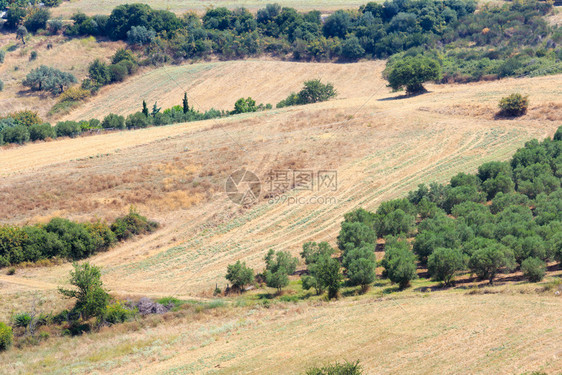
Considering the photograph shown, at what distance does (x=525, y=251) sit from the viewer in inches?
1375

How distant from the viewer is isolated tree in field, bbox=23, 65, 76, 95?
303 ft

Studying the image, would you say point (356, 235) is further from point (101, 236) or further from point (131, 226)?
point (101, 236)

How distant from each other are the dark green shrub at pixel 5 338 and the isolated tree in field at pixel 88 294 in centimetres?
377

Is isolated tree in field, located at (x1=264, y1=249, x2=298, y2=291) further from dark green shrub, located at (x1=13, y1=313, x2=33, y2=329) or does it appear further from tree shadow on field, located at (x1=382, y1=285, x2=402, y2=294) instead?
dark green shrub, located at (x1=13, y1=313, x2=33, y2=329)

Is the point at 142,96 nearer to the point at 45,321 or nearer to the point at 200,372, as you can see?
the point at 45,321

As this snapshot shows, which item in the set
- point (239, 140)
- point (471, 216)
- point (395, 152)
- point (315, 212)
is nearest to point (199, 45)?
point (239, 140)

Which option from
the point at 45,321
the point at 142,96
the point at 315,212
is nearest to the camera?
the point at 45,321

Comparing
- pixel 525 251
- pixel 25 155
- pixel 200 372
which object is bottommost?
pixel 200 372

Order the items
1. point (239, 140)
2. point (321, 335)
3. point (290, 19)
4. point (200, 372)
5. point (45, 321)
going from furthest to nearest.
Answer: point (290, 19), point (239, 140), point (45, 321), point (321, 335), point (200, 372)

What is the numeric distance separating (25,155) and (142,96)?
33013mm

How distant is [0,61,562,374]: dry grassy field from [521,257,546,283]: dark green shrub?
186cm

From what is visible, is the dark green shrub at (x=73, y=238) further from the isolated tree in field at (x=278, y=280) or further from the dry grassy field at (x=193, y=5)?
the dry grassy field at (x=193, y=5)

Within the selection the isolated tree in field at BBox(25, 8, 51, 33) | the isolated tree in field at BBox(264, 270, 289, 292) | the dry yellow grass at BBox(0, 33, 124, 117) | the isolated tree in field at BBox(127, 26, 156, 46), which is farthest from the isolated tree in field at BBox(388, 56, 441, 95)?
the isolated tree in field at BBox(25, 8, 51, 33)

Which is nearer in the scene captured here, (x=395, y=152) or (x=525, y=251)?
(x=525, y=251)
